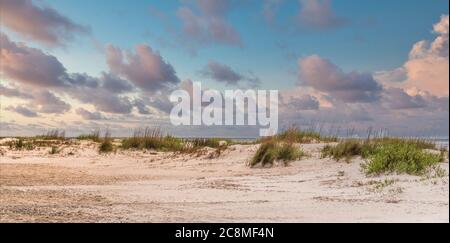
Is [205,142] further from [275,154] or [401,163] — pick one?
[401,163]

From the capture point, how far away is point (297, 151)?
605 inches

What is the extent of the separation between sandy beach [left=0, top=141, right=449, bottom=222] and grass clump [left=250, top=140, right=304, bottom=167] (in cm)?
37

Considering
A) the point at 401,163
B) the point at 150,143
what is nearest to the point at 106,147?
the point at 150,143

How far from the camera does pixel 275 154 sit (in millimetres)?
15008

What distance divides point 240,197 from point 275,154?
6.40 meters

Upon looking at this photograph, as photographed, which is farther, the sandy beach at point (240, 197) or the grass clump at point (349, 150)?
the grass clump at point (349, 150)

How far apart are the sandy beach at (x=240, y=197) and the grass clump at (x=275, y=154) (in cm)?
37

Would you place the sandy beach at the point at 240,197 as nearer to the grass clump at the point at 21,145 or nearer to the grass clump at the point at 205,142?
the grass clump at the point at 205,142

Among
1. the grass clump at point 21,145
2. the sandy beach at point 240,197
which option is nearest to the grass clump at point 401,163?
the sandy beach at point 240,197

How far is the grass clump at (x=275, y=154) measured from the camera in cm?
1497

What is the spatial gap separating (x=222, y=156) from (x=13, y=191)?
944cm

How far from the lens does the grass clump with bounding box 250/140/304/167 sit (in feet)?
49.1
